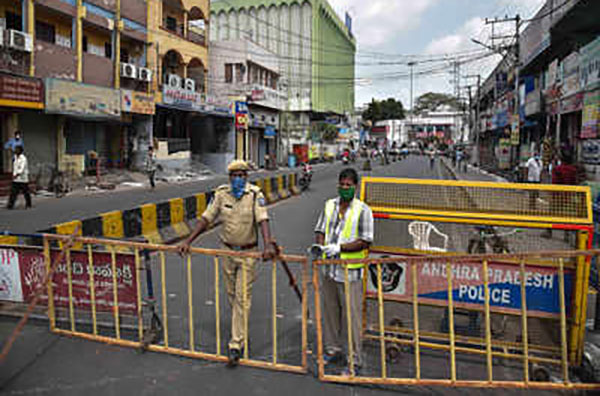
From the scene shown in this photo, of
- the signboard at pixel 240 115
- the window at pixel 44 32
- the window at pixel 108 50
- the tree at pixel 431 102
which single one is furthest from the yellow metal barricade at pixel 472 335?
the tree at pixel 431 102

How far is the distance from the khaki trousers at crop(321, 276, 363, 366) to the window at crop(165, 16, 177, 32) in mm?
29490

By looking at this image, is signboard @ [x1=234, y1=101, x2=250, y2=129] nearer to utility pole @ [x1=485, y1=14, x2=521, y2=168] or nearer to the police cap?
utility pole @ [x1=485, y1=14, x2=521, y2=168]

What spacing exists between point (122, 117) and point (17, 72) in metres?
7.28

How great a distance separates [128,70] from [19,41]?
671 centimetres

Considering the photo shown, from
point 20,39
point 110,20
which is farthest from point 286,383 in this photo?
point 110,20

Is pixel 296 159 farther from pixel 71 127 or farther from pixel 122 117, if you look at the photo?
pixel 71 127

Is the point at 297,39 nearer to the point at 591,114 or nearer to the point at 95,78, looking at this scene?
the point at 95,78

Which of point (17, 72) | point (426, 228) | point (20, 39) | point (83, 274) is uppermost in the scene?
point (20, 39)

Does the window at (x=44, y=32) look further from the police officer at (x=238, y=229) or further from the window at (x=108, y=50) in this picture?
the police officer at (x=238, y=229)

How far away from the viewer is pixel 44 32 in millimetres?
20453

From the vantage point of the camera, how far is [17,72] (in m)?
17.6

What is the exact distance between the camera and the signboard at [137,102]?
76.9ft

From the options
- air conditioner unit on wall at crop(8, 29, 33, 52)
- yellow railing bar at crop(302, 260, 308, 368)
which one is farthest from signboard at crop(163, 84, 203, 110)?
yellow railing bar at crop(302, 260, 308, 368)

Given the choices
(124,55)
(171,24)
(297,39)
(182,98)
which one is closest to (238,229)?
(124,55)
